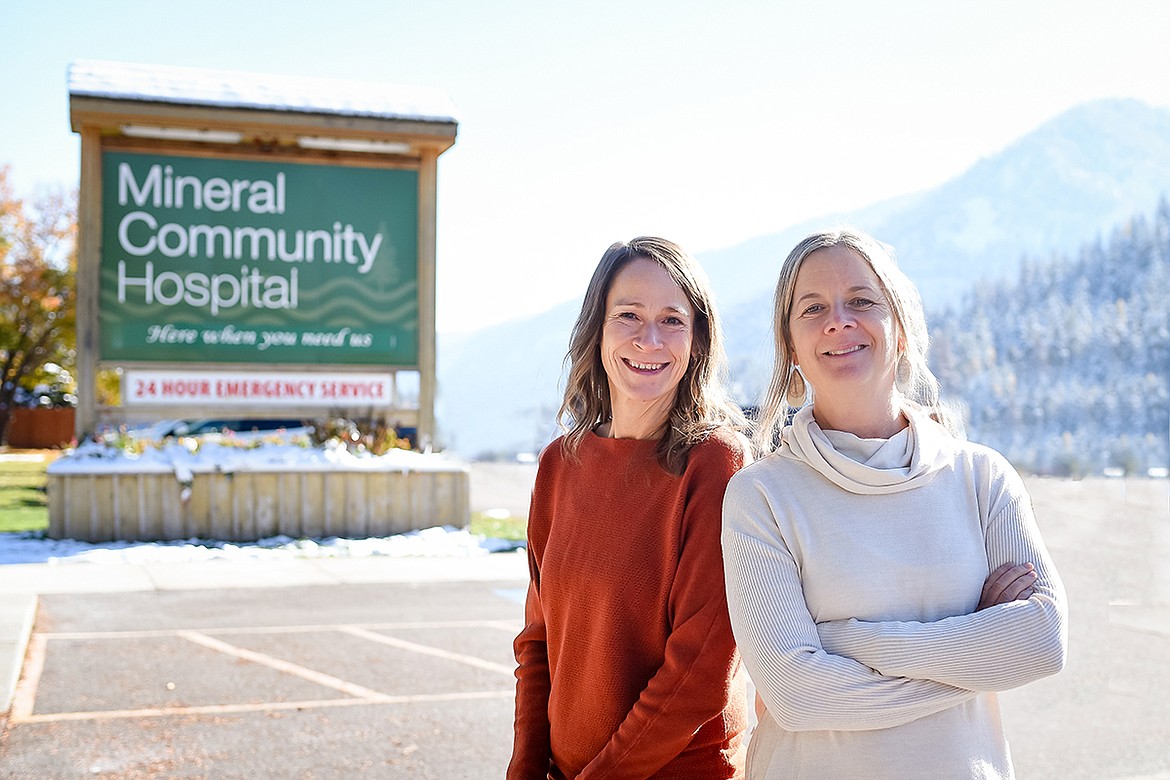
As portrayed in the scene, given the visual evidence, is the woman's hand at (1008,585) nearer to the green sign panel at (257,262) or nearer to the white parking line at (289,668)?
the white parking line at (289,668)

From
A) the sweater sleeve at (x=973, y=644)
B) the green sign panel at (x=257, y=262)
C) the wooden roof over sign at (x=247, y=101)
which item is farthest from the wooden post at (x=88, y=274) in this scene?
the sweater sleeve at (x=973, y=644)

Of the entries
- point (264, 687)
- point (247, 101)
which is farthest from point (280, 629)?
point (247, 101)

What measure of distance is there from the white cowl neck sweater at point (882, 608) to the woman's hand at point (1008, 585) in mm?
19

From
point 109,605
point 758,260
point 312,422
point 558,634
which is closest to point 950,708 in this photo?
point 558,634

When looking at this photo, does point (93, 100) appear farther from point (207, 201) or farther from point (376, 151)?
point (376, 151)

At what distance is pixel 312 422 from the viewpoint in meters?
12.0

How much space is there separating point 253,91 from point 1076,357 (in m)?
67.7

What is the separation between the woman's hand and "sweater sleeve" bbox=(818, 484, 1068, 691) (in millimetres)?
18

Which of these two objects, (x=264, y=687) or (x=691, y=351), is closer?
(x=691, y=351)

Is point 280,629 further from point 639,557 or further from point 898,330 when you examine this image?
point 898,330

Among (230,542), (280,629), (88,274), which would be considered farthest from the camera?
(88,274)

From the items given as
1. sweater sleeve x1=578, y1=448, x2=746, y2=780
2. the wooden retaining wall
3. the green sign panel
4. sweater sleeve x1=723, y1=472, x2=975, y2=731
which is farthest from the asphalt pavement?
the green sign panel

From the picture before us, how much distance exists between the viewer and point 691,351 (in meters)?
2.24

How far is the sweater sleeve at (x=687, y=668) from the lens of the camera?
1.96m
